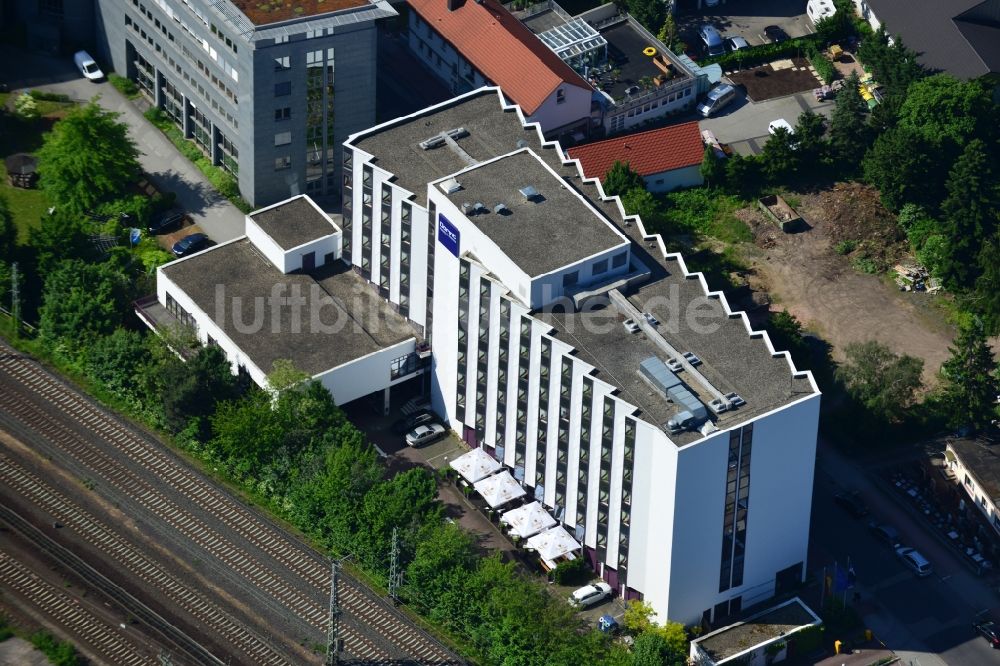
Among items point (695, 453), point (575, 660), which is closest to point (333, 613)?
point (575, 660)

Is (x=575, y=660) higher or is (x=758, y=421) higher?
(x=758, y=421)

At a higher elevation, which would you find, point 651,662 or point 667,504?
point 667,504

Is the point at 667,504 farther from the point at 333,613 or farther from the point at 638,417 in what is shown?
the point at 333,613

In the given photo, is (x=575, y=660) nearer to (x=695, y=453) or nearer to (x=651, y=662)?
(x=651, y=662)

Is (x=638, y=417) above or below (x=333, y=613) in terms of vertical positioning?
above

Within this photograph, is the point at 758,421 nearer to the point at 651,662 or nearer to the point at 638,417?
the point at 638,417

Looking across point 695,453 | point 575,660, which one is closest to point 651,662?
point 575,660
